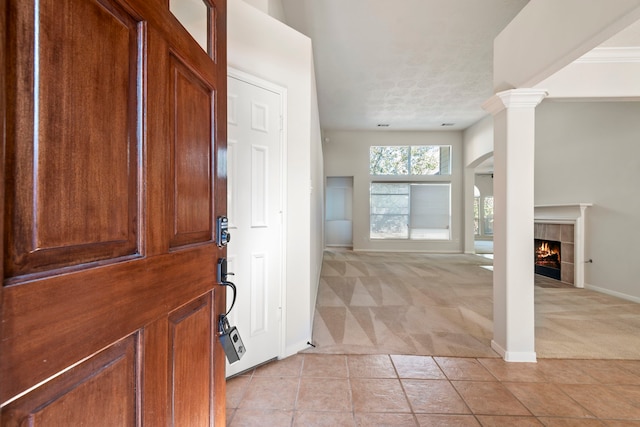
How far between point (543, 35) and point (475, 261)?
5607 millimetres

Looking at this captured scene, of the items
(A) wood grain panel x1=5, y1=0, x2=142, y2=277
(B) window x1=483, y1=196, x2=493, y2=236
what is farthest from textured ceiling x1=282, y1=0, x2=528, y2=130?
(B) window x1=483, y1=196, x2=493, y2=236

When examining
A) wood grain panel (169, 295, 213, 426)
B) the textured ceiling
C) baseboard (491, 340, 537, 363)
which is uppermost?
the textured ceiling

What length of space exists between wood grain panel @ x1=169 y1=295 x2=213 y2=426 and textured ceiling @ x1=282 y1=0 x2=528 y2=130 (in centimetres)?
334

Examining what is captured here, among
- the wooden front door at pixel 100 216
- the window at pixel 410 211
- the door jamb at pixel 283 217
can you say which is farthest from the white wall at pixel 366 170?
the wooden front door at pixel 100 216

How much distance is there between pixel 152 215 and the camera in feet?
2.16

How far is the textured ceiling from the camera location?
3.11 m

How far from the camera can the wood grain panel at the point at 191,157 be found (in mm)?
771

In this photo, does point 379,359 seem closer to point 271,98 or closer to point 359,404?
point 359,404

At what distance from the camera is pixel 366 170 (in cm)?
803

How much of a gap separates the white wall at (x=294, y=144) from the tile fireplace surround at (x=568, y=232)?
4.60m

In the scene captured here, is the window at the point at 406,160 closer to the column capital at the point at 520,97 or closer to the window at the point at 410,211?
the window at the point at 410,211

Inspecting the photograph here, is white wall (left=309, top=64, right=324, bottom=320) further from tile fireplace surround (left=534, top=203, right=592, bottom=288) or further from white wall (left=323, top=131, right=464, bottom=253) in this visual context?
tile fireplace surround (left=534, top=203, right=592, bottom=288)

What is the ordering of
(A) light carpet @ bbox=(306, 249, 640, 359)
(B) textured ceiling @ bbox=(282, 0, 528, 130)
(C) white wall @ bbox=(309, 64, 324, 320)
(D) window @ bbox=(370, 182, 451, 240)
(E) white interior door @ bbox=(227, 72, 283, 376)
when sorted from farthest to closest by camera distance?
(D) window @ bbox=(370, 182, 451, 240) < (B) textured ceiling @ bbox=(282, 0, 528, 130) < (C) white wall @ bbox=(309, 64, 324, 320) < (A) light carpet @ bbox=(306, 249, 640, 359) < (E) white interior door @ bbox=(227, 72, 283, 376)

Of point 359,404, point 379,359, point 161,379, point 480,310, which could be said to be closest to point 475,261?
point 480,310
